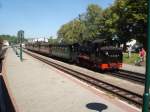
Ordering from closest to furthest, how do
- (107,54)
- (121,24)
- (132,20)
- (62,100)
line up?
(62,100) < (107,54) < (132,20) < (121,24)

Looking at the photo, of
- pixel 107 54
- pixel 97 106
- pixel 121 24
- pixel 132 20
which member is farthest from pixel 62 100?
pixel 121 24

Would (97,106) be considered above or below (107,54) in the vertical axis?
below

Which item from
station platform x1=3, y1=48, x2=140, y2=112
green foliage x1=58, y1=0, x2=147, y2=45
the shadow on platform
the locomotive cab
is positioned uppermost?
green foliage x1=58, y1=0, x2=147, y2=45

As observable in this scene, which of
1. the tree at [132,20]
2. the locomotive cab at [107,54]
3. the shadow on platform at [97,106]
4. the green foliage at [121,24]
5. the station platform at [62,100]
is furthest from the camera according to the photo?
the green foliage at [121,24]

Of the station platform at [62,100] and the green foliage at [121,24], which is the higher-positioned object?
the green foliage at [121,24]

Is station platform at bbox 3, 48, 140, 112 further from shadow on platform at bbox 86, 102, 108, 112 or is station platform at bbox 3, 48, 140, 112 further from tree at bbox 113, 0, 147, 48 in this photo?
tree at bbox 113, 0, 147, 48

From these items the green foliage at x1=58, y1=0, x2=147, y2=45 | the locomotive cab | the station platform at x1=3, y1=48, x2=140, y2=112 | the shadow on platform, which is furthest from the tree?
the shadow on platform

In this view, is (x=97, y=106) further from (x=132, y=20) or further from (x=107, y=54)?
(x=132, y=20)

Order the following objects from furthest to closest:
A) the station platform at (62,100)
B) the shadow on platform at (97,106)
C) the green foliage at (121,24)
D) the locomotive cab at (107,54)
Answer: the green foliage at (121,24) → the locomotive cab at (107,54) → the station platform at (62,100) → the shadow on platform at (97,106)

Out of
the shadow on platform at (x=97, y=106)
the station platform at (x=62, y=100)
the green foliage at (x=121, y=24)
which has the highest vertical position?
the green foliage at (x=121, y=24)

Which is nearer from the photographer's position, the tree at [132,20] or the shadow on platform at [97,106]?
the shadow on platform at [97,106]

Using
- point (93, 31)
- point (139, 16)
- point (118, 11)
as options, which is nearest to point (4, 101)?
point (139, 16)

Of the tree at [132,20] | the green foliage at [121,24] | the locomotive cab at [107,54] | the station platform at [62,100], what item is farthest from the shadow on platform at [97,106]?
the tree at [132,20]

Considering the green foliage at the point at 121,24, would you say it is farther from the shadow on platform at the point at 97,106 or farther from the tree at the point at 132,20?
the shadow on platform at the point at 97,106
